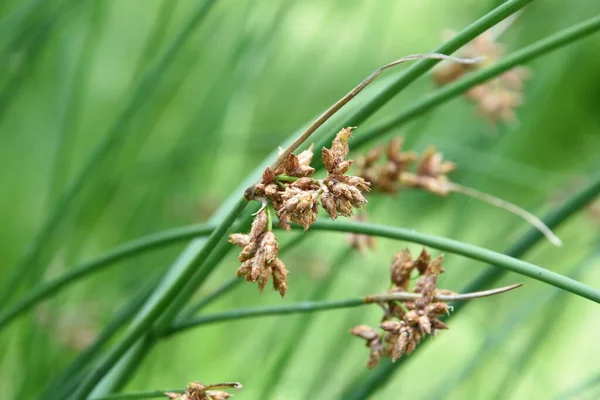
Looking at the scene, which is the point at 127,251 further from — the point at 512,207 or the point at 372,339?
the point at 512,207

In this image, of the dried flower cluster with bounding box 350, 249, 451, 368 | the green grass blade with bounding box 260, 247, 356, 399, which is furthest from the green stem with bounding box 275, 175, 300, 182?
the green grass blade with bounding box 260, 247, 356, 399

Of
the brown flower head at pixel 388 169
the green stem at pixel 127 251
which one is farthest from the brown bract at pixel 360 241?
the green stem at pixel 127 251

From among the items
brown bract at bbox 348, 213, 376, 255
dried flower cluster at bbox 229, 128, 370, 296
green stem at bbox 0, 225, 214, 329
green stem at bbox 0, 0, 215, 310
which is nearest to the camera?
dried flower cluster at bbox 229, 128, 370, 296

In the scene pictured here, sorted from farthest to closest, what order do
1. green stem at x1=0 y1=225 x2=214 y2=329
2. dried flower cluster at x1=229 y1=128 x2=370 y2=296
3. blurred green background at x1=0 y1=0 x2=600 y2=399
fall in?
blurred green background at x1=0 y1=0 x2=600 y2=399
green stem at x1=0 y1=225 x2=214 y2=329
dried flower cluster at x1=229 y1=128 x2=370 y2=296

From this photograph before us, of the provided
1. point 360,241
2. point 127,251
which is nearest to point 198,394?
point 127,251

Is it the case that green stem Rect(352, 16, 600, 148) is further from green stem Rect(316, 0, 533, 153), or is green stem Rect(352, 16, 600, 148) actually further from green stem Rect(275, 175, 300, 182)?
green stem Rect(275, 175, 300, 182)

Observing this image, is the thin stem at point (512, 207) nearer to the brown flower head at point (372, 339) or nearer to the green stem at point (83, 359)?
the brown flower head at point (372, 339)

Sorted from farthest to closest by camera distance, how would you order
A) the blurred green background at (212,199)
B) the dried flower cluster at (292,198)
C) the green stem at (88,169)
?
the blurred green background at (212,199)
the green stem at (88,169)
the dried flower cluster at (292,198)
